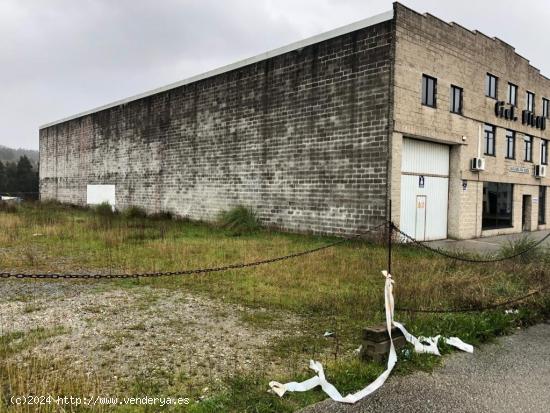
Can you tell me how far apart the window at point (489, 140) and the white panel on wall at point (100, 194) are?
23.1 metres

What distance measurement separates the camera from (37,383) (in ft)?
13.6

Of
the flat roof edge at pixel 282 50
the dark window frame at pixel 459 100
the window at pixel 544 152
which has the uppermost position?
the flat roof edge at pixel 282 50

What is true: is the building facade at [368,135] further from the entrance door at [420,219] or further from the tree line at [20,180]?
the tree line at [20,180]

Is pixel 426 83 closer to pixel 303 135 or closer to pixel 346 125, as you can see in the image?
pixel 346 125

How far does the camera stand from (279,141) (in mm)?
19109

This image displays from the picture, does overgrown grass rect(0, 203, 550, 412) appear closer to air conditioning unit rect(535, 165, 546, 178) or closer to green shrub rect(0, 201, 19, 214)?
green shrub rect(0, 201, 19, 214)

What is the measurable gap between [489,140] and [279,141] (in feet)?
32.0

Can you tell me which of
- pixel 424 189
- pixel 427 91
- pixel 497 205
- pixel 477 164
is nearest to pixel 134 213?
pixel 424 189

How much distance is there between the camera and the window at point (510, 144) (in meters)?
22.1

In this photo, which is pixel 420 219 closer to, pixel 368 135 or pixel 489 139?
pixel 368 135

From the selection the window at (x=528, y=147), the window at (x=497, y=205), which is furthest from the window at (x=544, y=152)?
the window at (x=497, y=205)

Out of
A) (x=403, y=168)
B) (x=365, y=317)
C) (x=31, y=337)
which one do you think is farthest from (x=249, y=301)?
(x=403, y=168)

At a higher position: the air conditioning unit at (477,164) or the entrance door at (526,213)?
the air conditioning unit at (477,164)

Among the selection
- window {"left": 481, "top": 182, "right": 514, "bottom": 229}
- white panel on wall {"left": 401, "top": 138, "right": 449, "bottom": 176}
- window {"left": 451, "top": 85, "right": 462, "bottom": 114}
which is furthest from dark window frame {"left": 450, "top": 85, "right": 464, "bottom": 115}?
window {"left": 481, "top": 182, "right": 514, "bottom": 229}
